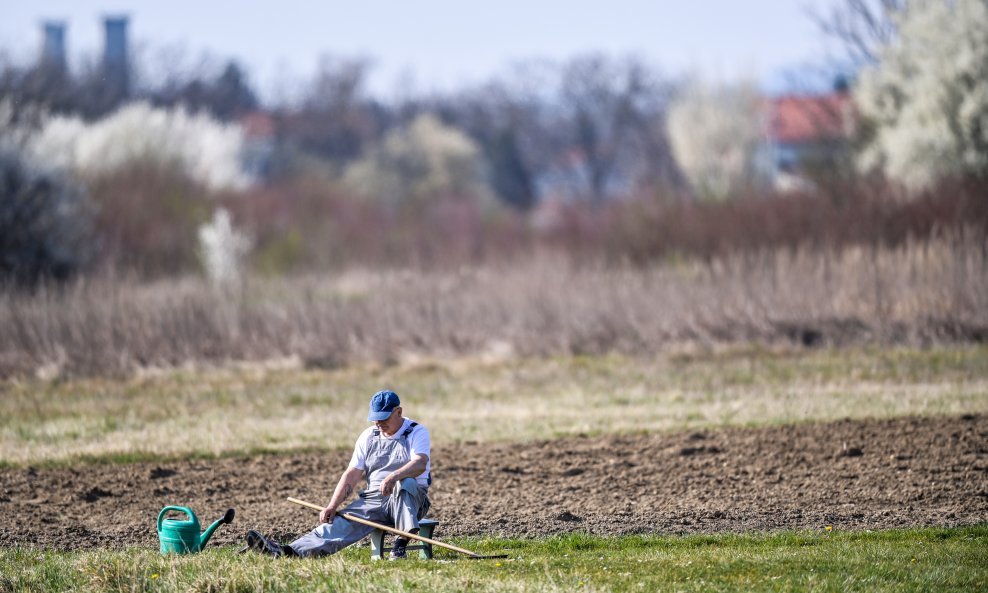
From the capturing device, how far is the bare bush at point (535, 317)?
60.8ft

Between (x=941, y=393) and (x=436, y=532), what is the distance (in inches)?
303

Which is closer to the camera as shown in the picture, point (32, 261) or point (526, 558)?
point (526, 558)

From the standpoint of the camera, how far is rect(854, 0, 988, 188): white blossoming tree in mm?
28625

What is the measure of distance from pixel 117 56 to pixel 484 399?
55.3 meters

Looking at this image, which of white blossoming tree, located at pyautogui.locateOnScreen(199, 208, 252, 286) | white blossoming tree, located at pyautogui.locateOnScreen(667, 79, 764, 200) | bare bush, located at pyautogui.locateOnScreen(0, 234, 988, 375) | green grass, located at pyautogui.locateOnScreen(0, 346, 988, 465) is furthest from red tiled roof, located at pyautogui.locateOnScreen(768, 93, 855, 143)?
green grass, located at pyautogui.locateOnScreen(0, 346, 988, 465)

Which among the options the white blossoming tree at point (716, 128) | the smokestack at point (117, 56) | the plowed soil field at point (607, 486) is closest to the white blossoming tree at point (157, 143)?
the white blossoming tree at point (716, 128)

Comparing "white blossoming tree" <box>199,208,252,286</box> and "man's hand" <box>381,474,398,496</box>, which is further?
"white blossoming tree" <box>199,208,252,286</box>

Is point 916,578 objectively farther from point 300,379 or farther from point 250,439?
point 300,379

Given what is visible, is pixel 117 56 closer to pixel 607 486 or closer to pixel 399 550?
pixel 607 486

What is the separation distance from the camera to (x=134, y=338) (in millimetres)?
18922

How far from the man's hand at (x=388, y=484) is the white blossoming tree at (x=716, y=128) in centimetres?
4012

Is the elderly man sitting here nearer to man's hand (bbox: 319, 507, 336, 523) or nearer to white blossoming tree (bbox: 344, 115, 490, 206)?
man's hand (bbox: 319, 507, 336, 523)

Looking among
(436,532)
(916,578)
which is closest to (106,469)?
(436,532)

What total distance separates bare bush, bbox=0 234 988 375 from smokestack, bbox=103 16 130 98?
144ft
